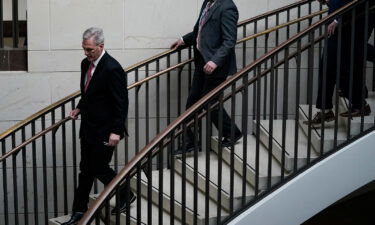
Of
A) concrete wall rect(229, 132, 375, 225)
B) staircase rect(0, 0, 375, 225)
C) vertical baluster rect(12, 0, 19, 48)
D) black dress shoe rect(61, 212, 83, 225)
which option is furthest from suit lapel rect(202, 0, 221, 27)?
vertical baluster rect(12, 0, 19, 48)

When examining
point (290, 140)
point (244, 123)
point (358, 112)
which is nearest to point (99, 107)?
point (244, 123)

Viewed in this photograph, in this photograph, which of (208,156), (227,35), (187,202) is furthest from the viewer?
(227,35)

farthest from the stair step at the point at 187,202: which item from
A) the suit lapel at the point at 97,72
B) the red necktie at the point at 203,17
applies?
the red necktie at the point at 203,17

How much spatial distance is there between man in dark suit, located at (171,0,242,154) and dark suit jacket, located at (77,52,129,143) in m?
0.73

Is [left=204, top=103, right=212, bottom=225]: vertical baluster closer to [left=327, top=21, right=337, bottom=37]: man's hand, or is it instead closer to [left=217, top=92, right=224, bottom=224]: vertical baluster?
[left=217, top=92, right=224, bottom=224]: vertical baluster

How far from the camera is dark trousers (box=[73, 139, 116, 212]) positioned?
17.8 ft

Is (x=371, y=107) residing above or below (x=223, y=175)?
above

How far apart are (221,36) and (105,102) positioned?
1.11 m

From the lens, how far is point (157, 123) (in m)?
6.77

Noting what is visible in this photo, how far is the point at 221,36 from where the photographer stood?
19.2ft

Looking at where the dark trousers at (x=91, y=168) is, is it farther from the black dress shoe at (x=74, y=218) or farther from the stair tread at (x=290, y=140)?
the stair tread at (x=290, y=140)

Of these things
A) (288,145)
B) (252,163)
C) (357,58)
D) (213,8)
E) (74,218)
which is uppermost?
(213,8)

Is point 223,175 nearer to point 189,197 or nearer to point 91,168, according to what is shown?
point 189,197

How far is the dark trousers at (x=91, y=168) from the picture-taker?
5.42 meters
